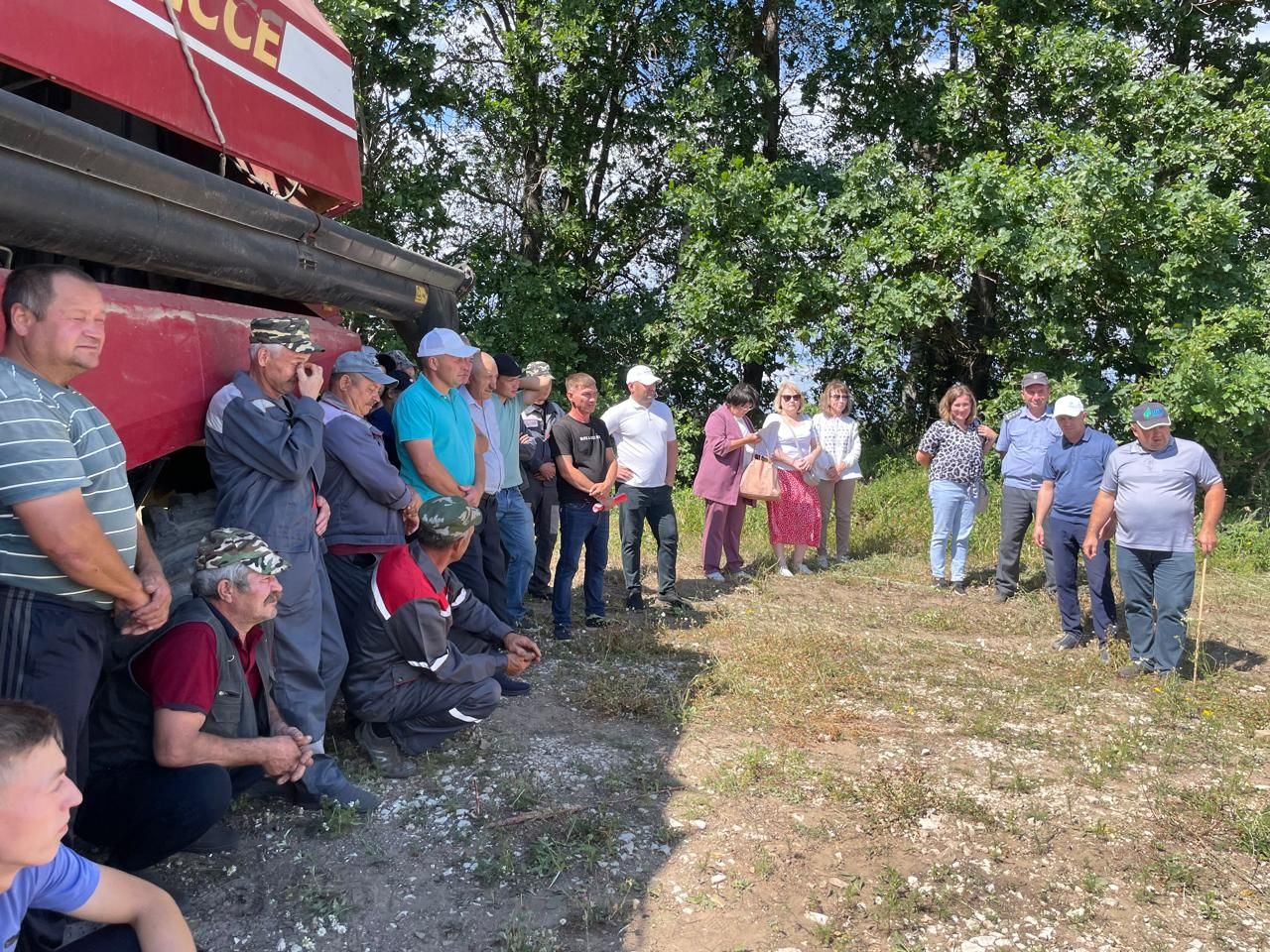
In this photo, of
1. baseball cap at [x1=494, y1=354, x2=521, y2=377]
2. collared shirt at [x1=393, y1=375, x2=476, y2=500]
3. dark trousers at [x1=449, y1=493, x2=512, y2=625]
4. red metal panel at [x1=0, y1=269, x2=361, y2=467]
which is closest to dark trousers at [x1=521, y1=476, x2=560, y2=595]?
baseball cap at [x1=494, y1=354, x2=521, y2=377]

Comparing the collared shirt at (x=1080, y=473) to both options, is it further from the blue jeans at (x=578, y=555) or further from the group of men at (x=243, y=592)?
the group of men at (x=243, y=592)

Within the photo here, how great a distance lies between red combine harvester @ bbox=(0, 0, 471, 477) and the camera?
302cm

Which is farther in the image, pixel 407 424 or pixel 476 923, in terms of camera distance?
pixel 407 424

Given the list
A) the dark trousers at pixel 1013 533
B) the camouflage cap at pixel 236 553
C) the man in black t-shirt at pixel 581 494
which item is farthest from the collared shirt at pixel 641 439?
the camouflage cap at pixel 236 553

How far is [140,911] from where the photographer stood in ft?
6.94

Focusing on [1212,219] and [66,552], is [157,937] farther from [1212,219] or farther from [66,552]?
[1212,219]

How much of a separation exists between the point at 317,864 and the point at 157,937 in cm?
124

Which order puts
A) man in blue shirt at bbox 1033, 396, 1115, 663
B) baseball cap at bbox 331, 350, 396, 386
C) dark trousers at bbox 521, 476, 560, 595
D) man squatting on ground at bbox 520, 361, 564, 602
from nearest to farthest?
baseball cap at bbox 331, 350, 396, 386 → man in blue shirt at bbox 1033, 396, 1115, 663 → man squatting on ground at bbox 520, 361, 564, 602 → dark trousers at bbox 521, 476, 560, 595

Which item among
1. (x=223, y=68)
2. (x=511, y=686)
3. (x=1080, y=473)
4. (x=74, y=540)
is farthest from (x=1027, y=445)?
(x=74, y=540)

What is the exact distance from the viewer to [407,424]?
191 inches

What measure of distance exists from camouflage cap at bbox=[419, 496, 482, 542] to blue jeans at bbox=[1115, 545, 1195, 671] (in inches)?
150

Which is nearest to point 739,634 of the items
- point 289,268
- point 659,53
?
point 289,268

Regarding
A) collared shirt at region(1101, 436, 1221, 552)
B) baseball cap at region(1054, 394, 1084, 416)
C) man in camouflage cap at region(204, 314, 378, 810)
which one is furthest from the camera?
baseball cap at region(1054, 394, 1084, 416)

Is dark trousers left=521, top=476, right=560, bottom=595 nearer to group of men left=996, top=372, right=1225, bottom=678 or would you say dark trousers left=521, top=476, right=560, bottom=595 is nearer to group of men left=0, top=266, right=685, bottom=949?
group of men left=0, top=266, right=685, bottom=949
